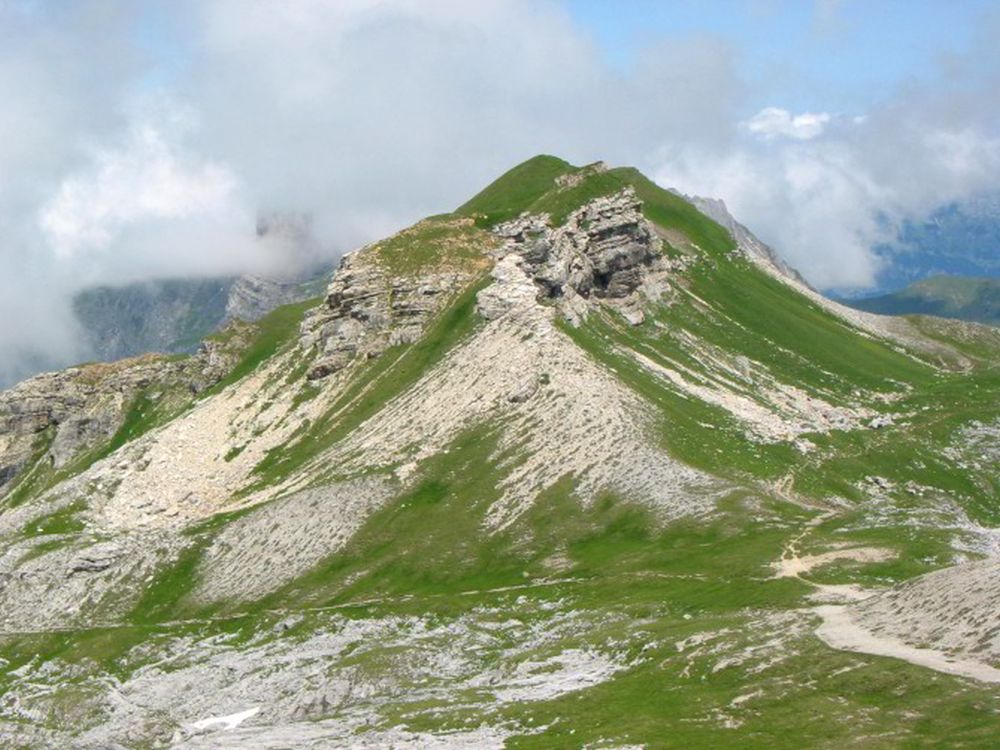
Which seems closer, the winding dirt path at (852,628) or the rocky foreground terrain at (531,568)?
the winding dirt path at (852,628)

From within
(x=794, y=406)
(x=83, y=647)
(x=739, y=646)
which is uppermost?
(x=794, y=406)

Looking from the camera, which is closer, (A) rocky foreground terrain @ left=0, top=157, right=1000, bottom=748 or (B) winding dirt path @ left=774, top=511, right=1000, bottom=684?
(B) winding dirt path @ left=774, top=511, right=1000, bottom=684

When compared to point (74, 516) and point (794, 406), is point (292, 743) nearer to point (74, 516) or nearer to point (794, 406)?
point (74, 516)

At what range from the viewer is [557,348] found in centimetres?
17325

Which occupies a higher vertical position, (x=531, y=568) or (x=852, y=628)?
(x=852, y=628)

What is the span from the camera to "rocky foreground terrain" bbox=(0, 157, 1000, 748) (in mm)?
70188

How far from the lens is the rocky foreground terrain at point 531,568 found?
2763 inches

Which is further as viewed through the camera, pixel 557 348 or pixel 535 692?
pixel 557 348

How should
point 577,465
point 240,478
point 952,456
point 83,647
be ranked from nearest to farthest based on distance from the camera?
1. point 83,647
2. point 577,465
3. point 952,456
4. point 240,478

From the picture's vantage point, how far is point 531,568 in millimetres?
130500

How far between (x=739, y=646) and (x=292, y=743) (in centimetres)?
3579

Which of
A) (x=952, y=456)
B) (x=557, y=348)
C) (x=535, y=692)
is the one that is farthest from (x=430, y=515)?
(x=952, y=456)

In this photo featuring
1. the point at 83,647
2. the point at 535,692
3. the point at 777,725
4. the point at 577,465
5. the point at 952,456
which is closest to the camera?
the point at 777,725

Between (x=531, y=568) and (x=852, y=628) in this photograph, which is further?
(x=531, y=568)
